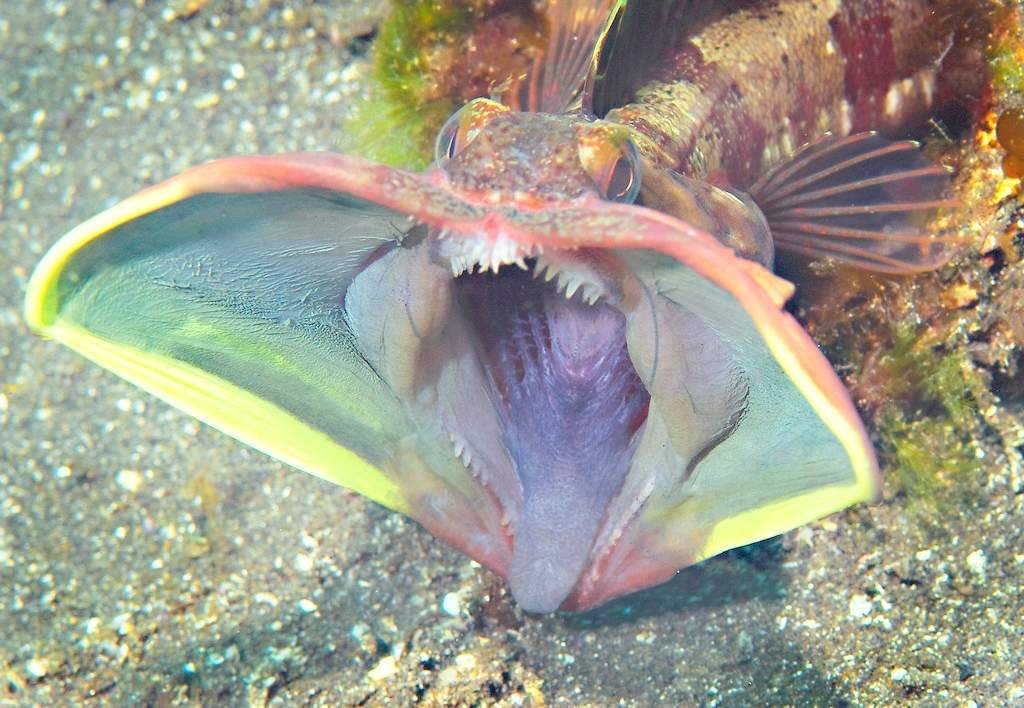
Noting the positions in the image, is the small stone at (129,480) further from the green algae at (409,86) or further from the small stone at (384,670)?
the green algae at (409,86)

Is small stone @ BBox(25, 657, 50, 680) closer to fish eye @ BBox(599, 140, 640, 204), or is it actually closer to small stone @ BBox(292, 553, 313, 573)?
small stone @ BBox(292, 553, 313, 573)

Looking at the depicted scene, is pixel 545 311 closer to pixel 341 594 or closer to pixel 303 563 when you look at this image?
pixel 341 594

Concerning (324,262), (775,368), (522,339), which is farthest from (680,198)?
(324,262)

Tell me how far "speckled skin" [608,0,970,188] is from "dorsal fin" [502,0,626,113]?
0.25 metres

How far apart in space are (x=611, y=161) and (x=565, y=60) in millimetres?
1137

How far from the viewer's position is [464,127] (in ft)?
6.63

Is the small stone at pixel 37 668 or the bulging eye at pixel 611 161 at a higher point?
the bulging eye at pixel 611 161

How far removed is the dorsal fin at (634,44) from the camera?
2.71 metres

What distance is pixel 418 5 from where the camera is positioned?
3.51 m

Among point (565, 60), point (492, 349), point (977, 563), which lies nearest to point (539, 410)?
point (492, 349)

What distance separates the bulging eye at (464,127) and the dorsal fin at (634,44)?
0.62 metres

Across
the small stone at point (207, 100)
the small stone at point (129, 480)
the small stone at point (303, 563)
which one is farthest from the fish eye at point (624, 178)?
the small stone at point (207, 100)

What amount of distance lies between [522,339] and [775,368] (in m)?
0.77

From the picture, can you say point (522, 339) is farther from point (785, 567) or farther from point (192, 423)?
point (192, 423)
